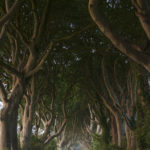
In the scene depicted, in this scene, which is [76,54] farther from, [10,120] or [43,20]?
[10,120]

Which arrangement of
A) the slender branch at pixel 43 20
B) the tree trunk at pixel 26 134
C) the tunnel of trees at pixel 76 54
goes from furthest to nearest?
the tree trunk at pixel 26 134 → the slender branch at pixel 43 20 → the tunnel of trees at pixel 76 54

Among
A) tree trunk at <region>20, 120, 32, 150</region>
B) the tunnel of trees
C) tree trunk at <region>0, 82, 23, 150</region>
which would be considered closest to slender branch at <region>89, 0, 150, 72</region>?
the tunnel of trees

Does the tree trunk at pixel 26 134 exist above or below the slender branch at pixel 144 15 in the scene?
below

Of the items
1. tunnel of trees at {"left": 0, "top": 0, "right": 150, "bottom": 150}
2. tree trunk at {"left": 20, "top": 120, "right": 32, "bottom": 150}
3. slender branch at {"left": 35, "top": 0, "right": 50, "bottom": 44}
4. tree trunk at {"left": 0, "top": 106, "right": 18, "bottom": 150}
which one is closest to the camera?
tunnel of trees at {"left": 0, "top": 0, "right": 150, "bottom": 150}

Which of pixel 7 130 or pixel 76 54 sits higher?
pixel 76 54

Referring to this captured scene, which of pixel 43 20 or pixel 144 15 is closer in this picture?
pixel 144 15

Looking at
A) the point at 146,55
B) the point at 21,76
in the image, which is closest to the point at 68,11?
the point at 21,76

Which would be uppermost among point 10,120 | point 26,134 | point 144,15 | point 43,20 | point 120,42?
point 43,20

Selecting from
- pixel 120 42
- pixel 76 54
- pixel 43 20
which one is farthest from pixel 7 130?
pixel 76 54

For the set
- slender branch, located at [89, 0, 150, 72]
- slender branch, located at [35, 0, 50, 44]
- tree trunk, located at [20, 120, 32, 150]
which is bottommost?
tree trunk, located at [20, 120, 32, 150]

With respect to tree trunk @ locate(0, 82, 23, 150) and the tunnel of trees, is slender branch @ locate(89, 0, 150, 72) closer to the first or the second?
the tunnel of trees

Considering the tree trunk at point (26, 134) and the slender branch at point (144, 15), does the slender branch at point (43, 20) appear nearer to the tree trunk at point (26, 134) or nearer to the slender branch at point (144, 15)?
the slender branch at point (144, 15)

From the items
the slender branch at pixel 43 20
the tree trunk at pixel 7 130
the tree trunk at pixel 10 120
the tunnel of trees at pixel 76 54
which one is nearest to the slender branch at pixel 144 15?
the tunnel of trees at pixel 76 54

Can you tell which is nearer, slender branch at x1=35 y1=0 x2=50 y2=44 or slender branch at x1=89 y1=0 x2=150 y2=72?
slender branch at x1=89 y1=0 x2=150 y2=72
